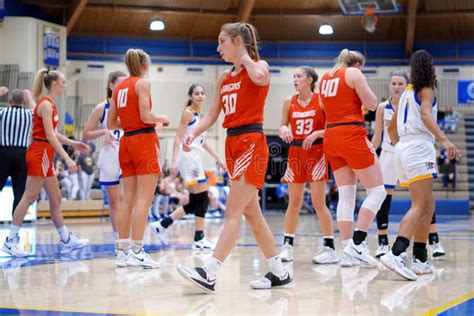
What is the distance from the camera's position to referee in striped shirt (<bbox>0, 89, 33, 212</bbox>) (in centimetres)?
820

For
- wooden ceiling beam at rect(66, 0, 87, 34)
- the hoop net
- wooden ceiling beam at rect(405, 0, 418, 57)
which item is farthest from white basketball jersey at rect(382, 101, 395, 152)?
wooden ceiling beam at rect(405, 0, 418, 57)

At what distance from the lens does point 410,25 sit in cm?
2350

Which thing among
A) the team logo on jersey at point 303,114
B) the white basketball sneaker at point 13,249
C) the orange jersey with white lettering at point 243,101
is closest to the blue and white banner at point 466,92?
the team logo on jersey at point 303,114

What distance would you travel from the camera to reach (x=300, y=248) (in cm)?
859

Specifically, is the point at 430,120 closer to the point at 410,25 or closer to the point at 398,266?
the point at 398,266

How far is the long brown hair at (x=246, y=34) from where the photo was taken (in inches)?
201

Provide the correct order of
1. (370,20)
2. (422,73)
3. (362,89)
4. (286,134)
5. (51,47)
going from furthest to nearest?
(370,20) → (51,47) → (286,134) → (362,89) → (422,73)

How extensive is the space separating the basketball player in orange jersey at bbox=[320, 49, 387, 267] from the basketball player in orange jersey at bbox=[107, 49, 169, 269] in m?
1.48

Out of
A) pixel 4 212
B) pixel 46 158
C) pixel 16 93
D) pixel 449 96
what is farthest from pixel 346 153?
pixel 449 96

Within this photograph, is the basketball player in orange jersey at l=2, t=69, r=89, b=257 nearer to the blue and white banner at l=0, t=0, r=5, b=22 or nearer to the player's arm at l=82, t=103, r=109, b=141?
the player's arm at l=82, t=103, r=109, b=141

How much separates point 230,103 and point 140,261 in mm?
2018

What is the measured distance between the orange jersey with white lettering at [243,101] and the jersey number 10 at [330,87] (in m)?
1.49

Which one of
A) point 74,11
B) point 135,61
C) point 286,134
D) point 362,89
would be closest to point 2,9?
point 74,11

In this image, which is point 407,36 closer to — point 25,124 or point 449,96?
point 449,96
